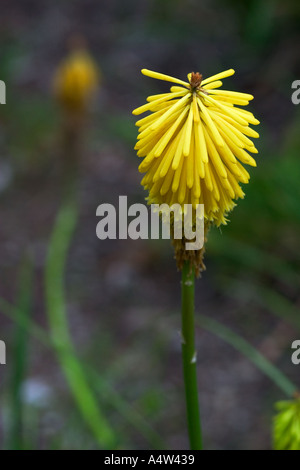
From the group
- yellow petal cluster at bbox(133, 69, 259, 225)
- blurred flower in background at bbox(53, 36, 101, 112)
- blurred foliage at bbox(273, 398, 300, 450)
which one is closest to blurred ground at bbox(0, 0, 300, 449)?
blurred flower in background at bbox(53, 36, 101, 112)

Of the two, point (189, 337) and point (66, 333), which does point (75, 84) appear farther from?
point (189, 337)

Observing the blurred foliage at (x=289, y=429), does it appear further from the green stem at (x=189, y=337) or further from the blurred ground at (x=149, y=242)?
the blurred ground at (x=149, y=242)

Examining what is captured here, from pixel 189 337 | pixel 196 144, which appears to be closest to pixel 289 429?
pixel 189 337

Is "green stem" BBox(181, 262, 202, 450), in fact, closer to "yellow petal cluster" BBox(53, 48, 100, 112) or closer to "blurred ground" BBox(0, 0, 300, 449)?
"blurred ground" BBox(0, 0, 300, 449)

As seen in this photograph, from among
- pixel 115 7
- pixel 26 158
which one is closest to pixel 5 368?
pixel 26 158

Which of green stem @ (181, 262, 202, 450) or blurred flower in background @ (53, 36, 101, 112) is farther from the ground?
blurred flower in background @ (53, 36, 101, 112)

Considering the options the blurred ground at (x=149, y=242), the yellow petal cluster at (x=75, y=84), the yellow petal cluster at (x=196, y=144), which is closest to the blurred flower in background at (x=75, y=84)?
the yellow petal cluster at (x=75, y=84)

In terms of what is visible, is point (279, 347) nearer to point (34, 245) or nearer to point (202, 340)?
point (202, 340)
